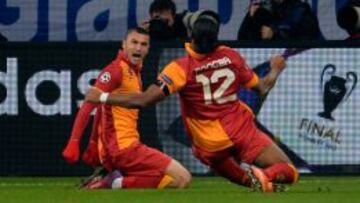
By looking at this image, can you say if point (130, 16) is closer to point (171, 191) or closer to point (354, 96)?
point (354, 96)

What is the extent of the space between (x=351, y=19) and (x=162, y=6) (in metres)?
2.16

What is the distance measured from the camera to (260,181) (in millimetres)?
12945

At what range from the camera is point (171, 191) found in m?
13.5

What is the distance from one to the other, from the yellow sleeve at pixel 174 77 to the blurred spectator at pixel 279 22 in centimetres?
423

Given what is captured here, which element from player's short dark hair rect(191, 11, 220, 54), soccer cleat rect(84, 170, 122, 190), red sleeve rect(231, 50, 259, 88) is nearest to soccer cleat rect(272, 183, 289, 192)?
red sleeve rect(231, 50, 259, 88)

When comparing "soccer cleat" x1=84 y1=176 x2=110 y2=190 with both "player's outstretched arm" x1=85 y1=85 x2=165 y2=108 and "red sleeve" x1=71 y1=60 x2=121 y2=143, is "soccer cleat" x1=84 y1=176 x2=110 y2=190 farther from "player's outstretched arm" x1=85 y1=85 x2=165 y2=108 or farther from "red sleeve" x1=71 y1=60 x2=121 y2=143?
"player's outstretched arm" x1=85 y1=85 x2=165 y2=108

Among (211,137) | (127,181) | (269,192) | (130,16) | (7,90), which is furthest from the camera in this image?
(130,16)

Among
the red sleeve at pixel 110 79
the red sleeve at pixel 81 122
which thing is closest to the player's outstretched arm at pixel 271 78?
the red sleeve at pixel 110 79

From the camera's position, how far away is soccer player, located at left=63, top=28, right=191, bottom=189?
583 inches

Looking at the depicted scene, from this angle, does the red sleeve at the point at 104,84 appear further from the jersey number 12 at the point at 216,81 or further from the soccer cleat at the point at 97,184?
the jersey number 12 at the point at 216,81

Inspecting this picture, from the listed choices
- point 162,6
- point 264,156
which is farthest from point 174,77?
point 162,6

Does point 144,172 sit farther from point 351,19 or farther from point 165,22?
point 351,19

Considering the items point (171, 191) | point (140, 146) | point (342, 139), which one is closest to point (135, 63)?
point (140, 146)

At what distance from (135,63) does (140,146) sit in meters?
0.80
